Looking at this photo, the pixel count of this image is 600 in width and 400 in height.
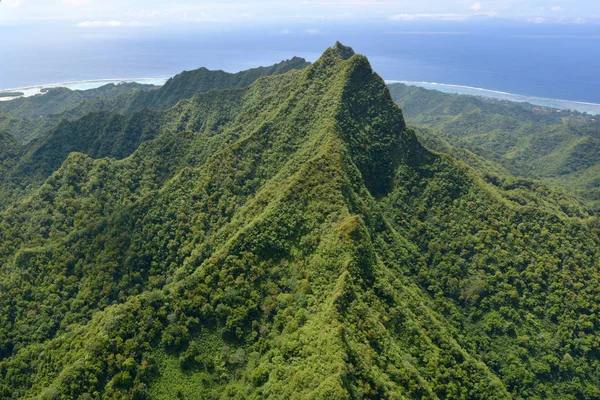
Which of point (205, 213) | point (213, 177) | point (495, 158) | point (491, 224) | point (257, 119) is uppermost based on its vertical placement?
point (257, 119)

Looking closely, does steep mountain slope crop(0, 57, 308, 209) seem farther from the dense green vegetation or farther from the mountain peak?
the dense green vegetation

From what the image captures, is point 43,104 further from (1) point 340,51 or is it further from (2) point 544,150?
(2) point 544,150

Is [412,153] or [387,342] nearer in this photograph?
[387,342]

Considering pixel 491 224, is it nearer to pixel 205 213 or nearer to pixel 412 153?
pixel 412 153

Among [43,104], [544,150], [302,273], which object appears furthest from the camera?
[43,104]

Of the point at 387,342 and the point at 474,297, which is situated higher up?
the point at 387,342

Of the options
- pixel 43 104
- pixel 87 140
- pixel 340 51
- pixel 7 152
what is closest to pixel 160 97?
pixel 87 140

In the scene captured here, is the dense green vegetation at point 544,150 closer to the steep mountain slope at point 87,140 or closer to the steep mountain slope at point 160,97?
the steep mountain slope at point 160,97

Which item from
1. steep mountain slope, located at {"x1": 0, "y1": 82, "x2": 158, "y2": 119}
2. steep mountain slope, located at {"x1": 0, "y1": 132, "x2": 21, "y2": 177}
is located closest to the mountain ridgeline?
steep mountain slope, located at {"x1": 0, "y1": 132, "x2": 21, "y2": 177}

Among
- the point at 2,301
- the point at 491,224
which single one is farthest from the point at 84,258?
the point at 491,224
